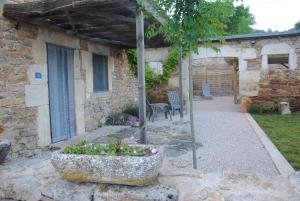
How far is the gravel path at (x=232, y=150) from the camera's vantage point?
4562mm

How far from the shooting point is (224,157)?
5.15 metres

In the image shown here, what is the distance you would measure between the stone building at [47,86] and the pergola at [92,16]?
0.22 m

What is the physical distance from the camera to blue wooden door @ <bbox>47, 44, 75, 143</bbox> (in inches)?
240

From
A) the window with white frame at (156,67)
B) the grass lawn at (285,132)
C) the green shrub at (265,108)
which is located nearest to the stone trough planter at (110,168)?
the grass lawn at (285,132)

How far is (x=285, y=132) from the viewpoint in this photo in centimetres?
739

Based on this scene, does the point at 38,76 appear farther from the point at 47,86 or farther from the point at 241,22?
the point at 241,22

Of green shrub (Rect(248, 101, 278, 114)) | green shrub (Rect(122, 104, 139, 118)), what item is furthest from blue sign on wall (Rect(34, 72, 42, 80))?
green shrub (Rect(248, 101, 278, 114))

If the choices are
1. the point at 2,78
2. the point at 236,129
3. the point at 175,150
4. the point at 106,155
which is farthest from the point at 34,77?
the point at 236,129

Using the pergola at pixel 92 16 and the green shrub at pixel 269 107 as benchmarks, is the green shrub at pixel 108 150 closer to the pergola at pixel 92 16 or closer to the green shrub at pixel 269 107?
the pergola at pixel 92 16

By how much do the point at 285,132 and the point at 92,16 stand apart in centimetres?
544

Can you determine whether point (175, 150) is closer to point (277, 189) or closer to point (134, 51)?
point (277, 189)

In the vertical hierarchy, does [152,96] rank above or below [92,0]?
below

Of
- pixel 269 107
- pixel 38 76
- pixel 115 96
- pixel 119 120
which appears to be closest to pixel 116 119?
pixel 119 120

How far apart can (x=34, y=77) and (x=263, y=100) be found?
860 cm
